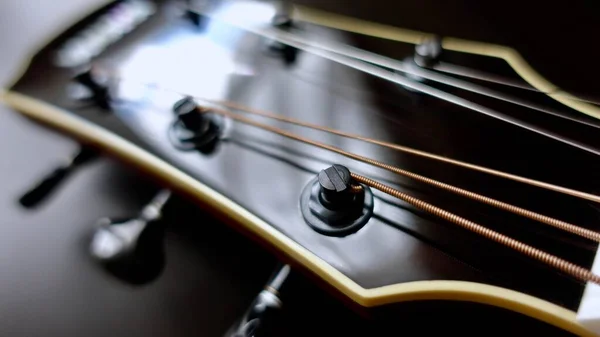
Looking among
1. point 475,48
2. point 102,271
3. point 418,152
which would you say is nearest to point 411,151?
point 418,152

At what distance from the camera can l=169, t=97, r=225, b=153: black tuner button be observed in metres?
0.63

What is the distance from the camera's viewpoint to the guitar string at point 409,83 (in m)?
0.55

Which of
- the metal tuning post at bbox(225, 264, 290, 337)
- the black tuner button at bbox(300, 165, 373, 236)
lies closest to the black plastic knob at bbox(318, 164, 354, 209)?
the black tuner button at bbox(300, 165, 373, 236)

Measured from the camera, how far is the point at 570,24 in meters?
0.92

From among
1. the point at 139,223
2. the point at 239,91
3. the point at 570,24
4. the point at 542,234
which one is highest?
the point at 570,24

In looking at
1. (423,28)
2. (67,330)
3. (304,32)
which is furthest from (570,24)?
(67,330)

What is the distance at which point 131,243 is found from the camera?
640 millimetres

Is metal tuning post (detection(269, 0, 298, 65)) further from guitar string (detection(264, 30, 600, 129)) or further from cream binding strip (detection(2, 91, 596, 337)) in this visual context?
cream binding strip (detection(2, 91, 596, 337))

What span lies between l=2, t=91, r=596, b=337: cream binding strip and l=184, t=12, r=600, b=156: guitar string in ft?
0.72

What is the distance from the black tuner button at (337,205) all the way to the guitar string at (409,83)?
19 cm

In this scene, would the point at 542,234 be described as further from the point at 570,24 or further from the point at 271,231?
the point at 570,24

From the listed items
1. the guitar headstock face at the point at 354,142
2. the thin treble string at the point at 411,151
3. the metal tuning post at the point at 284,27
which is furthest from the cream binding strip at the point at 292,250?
the metal tuning post at the point at 284,27

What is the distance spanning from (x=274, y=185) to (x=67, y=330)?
0.54m

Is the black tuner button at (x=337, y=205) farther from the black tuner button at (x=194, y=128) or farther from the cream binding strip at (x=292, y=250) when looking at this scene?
the black tuner button at (x=194, y=128)
